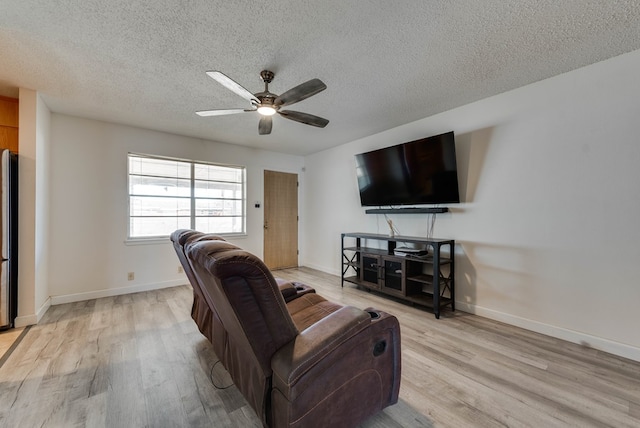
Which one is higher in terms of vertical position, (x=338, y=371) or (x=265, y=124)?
(x=265, y=124)

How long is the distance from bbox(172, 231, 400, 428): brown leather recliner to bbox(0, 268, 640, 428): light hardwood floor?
300 millimetres

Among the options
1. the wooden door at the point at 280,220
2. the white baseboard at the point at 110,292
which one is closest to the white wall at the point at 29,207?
the white baseboard at the point at 110,292

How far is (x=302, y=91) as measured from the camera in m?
2.06

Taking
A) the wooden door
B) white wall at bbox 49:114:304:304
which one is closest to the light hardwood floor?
white wall at bbox 49:114:304:304

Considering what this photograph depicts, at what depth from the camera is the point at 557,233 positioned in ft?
8.11

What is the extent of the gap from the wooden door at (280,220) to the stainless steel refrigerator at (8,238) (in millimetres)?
3260

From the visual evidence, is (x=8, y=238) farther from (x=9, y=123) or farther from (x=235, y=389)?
(x=235, y=389)

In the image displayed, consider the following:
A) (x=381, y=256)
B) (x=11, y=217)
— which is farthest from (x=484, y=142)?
(x=11, y=217)

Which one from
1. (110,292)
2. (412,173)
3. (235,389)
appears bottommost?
(235,389)

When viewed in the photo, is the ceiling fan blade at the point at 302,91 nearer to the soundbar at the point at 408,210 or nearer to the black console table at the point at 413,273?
the black console table at the point at 413,273

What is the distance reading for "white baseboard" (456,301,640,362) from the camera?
212cm

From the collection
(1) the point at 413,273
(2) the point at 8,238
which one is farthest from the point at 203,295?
(1) the point at 413,273

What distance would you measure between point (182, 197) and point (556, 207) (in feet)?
16.1

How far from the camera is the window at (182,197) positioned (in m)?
3.98
